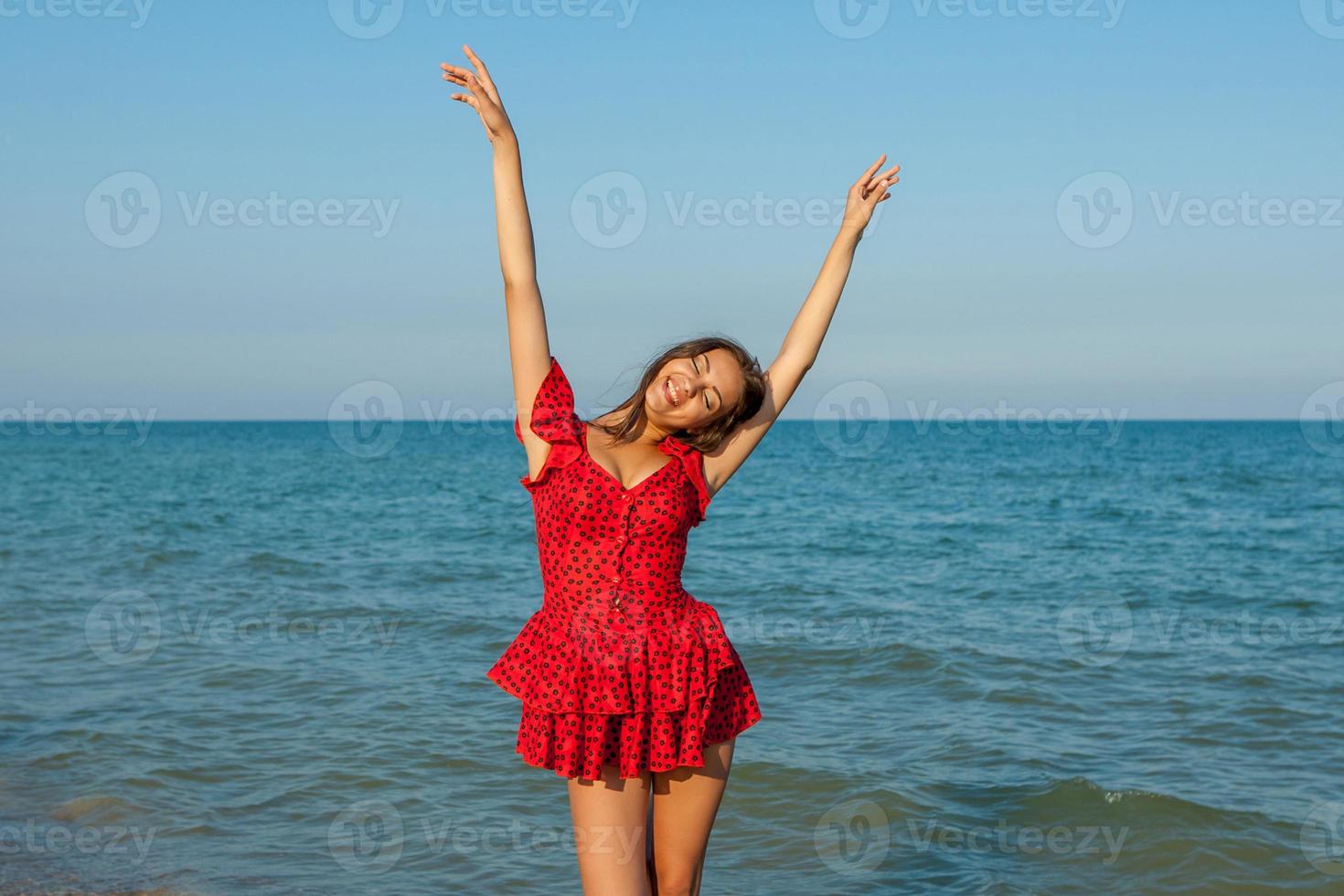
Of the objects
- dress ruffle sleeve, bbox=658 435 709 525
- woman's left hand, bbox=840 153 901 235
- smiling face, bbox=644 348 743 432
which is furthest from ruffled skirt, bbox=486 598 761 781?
woman's left hand, bbox=840 153 901 235

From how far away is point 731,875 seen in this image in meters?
5.71

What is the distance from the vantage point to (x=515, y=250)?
3217 mm

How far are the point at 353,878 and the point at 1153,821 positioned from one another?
4.05 meters

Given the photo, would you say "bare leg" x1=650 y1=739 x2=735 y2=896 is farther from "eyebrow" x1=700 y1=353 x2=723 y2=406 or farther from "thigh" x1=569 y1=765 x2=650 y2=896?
"eyebrow" x1=700 y1=353 x2=723 y2=406

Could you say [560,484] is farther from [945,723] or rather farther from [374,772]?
[945,723]

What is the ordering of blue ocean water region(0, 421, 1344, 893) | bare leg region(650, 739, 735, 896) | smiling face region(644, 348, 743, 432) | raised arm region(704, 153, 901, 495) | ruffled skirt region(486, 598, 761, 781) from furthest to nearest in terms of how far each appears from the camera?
1. blue ocean water region(0, 421, 1344, 893)
2. raised arm region(704, 153, 901, 495)
3. bare leg region(650, 739, 735, 896)
4. smiling face region(644, 348, 743, 432)
5. ruffled skirt region(486, 598, 761, 781)

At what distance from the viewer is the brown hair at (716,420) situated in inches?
130

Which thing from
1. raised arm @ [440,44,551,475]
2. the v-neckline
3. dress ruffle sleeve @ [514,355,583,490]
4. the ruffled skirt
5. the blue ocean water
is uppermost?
raised arm @ [440,44,551,475]

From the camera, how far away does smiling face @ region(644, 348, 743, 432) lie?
3.23 metres

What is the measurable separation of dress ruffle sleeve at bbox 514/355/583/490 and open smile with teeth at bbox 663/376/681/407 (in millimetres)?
257

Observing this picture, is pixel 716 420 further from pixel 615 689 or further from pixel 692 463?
pixel 615 689

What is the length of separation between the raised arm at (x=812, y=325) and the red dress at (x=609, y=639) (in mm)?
400

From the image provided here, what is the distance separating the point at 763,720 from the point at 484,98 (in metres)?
5.68

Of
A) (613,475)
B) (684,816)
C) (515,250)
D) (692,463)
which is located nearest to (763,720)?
(684,816)
